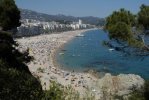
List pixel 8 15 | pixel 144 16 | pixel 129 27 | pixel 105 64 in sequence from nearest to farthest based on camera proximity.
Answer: pixel 144 16
pixel 129 27
pixel 8 15
pixel 105 64

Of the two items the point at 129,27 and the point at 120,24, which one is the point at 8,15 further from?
the point at 129,27

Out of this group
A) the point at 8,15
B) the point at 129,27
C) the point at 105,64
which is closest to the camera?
the point at 129,27

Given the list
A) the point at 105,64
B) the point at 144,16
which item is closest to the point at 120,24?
the point at 144,16

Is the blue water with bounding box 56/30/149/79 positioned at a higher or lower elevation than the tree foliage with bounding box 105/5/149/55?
lower

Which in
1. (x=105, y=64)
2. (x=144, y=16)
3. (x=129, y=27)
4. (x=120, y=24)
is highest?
(x=144, y=16)

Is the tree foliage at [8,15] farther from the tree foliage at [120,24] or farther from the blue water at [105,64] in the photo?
the blue water at [105,64]

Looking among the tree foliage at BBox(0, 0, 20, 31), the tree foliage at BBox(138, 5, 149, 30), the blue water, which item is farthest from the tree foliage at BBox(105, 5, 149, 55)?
the blue water

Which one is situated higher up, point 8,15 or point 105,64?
point 8,15

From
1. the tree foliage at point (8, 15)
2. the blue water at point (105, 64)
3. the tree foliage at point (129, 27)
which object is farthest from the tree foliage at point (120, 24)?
the blue water at point (105, 64)

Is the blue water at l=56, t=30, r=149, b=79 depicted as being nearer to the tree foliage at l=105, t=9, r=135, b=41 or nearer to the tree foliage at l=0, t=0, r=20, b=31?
the tree foliage at l=0, t=0, r=20, b=31

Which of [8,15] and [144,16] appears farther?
[8,15]

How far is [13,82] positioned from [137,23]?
17.3ft

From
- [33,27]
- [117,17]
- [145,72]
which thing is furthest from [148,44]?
[33,27]

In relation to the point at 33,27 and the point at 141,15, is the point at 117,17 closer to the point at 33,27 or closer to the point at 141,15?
the point at 141,15
